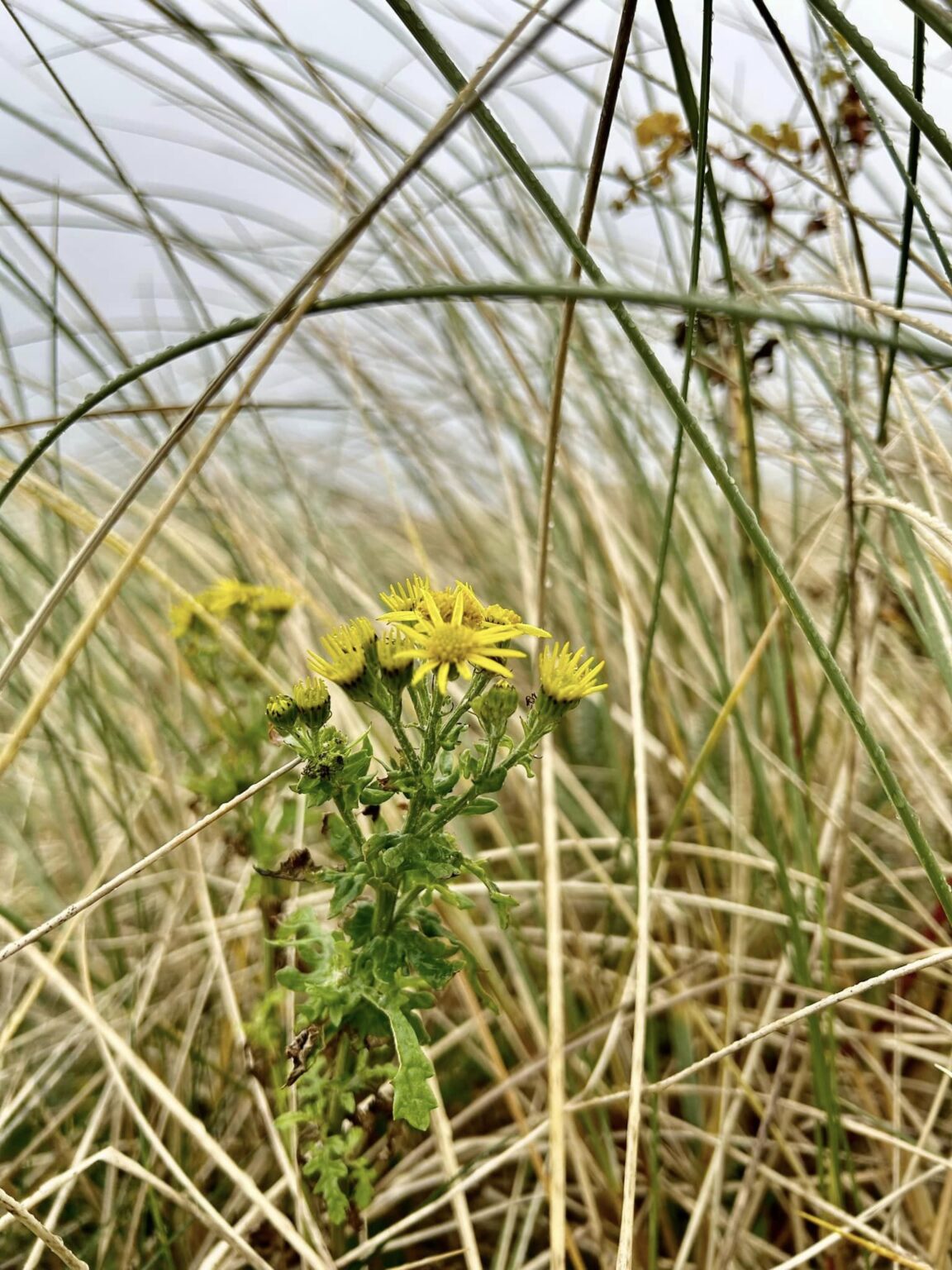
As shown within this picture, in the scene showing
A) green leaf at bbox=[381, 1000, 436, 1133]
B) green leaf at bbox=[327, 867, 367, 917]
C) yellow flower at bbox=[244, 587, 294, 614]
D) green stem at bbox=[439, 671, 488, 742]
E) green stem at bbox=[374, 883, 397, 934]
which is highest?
yellow flower at bbox=[244, 587, 294, 614]

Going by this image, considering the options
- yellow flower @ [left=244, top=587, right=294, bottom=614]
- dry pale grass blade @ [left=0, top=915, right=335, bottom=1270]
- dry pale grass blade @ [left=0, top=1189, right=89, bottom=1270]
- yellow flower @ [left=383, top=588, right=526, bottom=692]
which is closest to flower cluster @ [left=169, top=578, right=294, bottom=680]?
yellow flower @ [left=244, top=587, right=294, bottom=614]

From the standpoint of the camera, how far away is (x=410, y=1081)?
0.60 metres

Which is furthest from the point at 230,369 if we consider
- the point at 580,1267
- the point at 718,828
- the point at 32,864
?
the point at 718,828

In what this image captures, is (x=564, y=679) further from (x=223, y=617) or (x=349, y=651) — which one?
(x=223, y=617)

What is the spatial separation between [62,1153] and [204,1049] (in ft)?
0.59

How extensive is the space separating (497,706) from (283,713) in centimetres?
15

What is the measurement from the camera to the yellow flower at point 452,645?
1.85 feet

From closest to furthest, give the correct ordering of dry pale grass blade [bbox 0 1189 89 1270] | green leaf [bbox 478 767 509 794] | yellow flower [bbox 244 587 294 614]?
dry pale grass blade [bbox 0 1189 89 1270], green leaf [bbox 478 767 509 794], yellow flower [bbox 244 587 294 614]

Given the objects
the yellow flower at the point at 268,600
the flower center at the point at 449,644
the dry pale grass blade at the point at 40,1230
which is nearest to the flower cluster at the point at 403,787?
the flower center at the point at 449,644

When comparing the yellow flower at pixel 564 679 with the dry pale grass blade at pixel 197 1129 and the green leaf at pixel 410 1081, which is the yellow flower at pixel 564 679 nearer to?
the green leaf at pixel 410 1081

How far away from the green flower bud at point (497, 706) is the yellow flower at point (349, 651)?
9 cm

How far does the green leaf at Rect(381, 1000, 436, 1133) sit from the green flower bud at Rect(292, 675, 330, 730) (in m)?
0.20

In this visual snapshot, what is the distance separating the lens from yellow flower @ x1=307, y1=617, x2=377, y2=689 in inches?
24.8

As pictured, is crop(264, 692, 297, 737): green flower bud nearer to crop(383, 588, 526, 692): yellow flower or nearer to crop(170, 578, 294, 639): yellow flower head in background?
crop(383, 588, 526, 692): yellow flower
